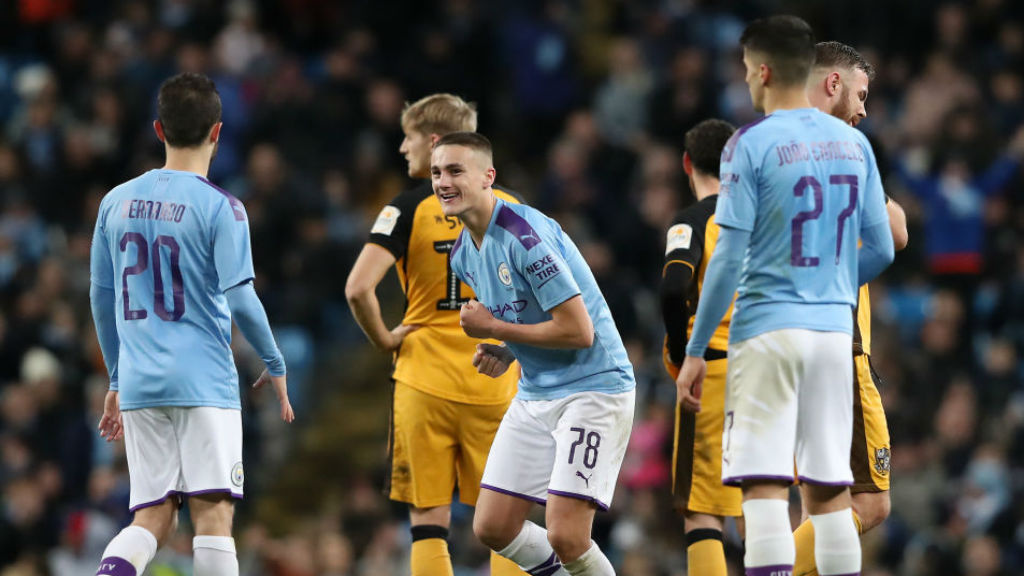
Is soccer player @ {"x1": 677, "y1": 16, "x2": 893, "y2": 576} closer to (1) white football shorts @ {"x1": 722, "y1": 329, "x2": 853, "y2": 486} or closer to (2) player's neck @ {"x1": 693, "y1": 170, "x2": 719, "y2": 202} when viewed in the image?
(1) white football shorts @ {"x1": 722, "y1": 329, "x2": 853, "y2": 486}

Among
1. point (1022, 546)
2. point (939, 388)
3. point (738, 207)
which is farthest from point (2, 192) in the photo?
point (738, 207)

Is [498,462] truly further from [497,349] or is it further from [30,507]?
[30,507]

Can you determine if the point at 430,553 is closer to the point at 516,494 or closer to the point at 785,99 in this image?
the point at 516,494

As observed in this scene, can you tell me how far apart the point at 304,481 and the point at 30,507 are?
2607 mm

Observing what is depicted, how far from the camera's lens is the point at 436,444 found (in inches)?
298

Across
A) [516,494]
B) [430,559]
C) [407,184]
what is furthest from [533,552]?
[407,184]

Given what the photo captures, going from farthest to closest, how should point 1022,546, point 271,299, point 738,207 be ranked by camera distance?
point 271,299 → point 1022,546 → point 738,207

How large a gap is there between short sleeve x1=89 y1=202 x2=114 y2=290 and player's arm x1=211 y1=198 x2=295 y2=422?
0.49 meters

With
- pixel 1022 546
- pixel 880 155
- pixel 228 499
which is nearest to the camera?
pixel 228 499

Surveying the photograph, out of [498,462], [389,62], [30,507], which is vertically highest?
[389,62]

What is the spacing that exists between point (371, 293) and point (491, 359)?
4.24 feet

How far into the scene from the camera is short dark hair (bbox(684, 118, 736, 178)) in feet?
24.3

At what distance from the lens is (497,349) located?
6.61 meters

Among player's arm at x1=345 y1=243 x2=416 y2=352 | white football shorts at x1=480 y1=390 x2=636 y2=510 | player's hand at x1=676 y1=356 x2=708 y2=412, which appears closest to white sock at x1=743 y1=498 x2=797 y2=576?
player's hand at x1=676 y1=356 x2=708 y2=412
